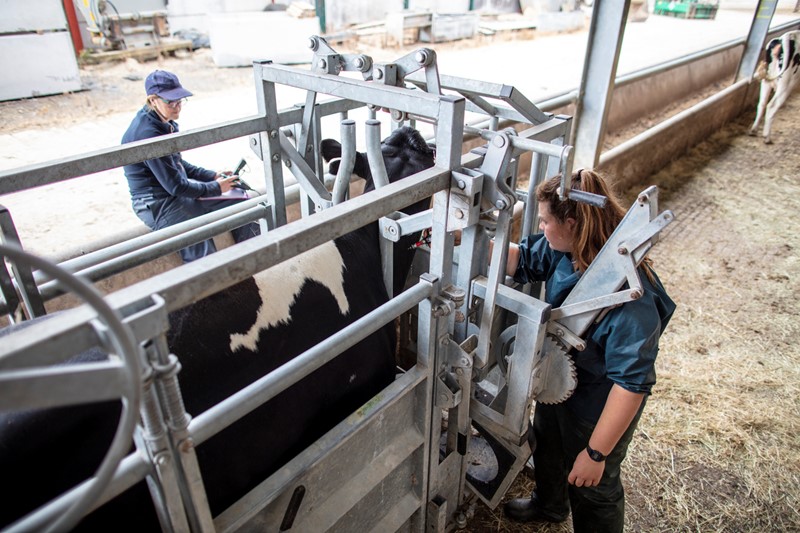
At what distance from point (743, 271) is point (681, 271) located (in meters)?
0.51

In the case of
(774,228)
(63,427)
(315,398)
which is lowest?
(774,228)

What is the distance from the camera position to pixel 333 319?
178cm

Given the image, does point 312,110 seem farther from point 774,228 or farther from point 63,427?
point 774,228

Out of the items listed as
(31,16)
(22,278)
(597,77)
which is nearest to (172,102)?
(22,278)

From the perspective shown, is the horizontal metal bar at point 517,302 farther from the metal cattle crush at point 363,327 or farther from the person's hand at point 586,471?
the person's hand at point 586,471

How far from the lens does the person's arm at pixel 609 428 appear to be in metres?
1.69

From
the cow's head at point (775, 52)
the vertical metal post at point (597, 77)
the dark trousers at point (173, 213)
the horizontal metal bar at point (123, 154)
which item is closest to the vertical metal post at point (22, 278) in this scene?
the horizontal metal bar at point (123, 154)

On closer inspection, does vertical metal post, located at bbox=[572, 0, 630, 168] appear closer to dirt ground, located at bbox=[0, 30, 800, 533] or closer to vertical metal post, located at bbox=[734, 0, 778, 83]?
dirt ground, located at bbox=[0, 30, 800, 533]

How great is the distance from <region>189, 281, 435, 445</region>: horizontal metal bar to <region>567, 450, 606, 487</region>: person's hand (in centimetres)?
82

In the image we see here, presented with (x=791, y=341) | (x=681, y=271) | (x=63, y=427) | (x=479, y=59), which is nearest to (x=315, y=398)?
(x=63, y=427)

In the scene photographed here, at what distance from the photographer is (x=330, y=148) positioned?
7.87ft

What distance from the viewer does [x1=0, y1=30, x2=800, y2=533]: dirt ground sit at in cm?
256

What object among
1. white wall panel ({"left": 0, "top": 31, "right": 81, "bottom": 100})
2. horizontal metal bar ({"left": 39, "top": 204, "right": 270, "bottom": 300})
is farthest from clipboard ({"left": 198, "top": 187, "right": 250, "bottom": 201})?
white wall panel ({"left": 0, "top": 31, "right": 81, "bottom": 100})

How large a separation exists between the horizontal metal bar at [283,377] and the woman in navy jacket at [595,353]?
588mm
